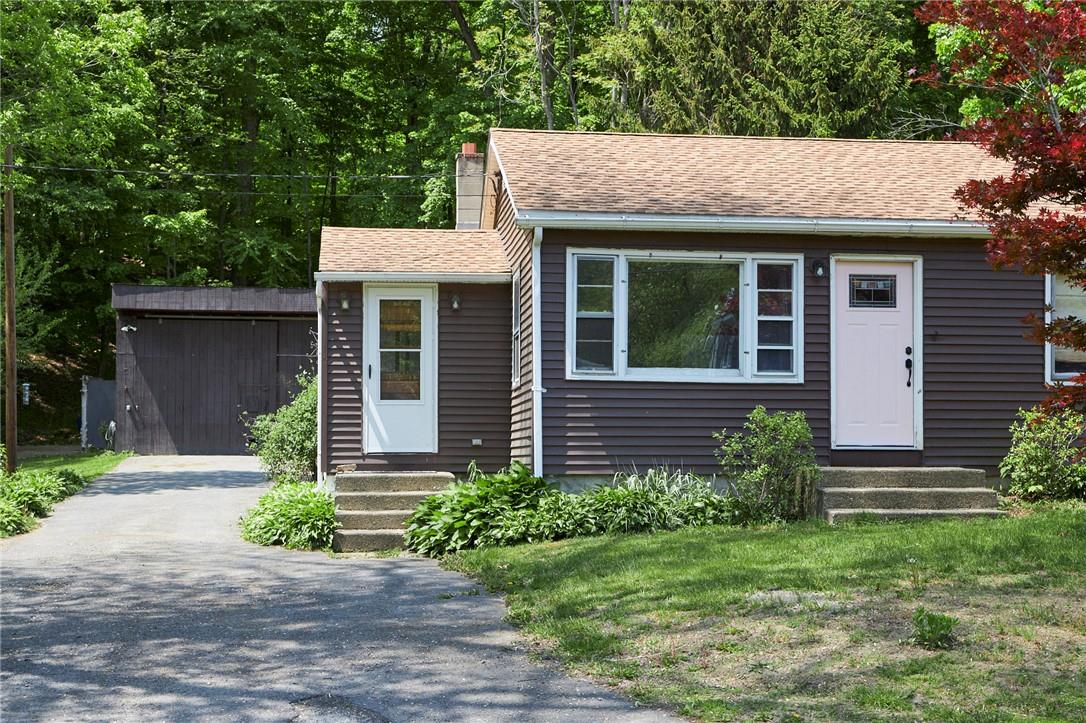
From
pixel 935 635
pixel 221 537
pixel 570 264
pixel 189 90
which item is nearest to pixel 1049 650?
pixel 935 635

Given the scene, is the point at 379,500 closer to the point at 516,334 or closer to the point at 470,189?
the point at 516,334

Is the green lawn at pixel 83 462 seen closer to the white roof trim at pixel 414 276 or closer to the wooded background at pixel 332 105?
the wooded background at pixel 332 105

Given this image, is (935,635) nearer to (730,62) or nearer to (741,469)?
(741,469)

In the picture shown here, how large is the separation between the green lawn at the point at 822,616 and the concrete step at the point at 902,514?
566mm

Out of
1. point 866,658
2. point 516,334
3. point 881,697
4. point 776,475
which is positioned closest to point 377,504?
point 516,334

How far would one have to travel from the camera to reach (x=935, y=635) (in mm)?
6133

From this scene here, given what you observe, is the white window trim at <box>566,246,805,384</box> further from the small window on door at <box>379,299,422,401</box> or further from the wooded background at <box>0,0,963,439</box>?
the wooded background at <box>0,0,963,439</box>

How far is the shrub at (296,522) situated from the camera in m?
11.8

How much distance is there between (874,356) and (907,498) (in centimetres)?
189

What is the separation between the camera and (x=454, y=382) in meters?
14.3

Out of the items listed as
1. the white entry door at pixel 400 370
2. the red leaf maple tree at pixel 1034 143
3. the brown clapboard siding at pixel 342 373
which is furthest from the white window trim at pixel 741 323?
the red leaf maple tree at pixel 1034 143

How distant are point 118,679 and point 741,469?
7338 mm

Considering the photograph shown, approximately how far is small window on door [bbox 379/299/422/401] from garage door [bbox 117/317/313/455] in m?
10.2

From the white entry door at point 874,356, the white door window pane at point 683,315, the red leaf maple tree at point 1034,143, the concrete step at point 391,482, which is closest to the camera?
the red leaf maple tree at point 1034,143
